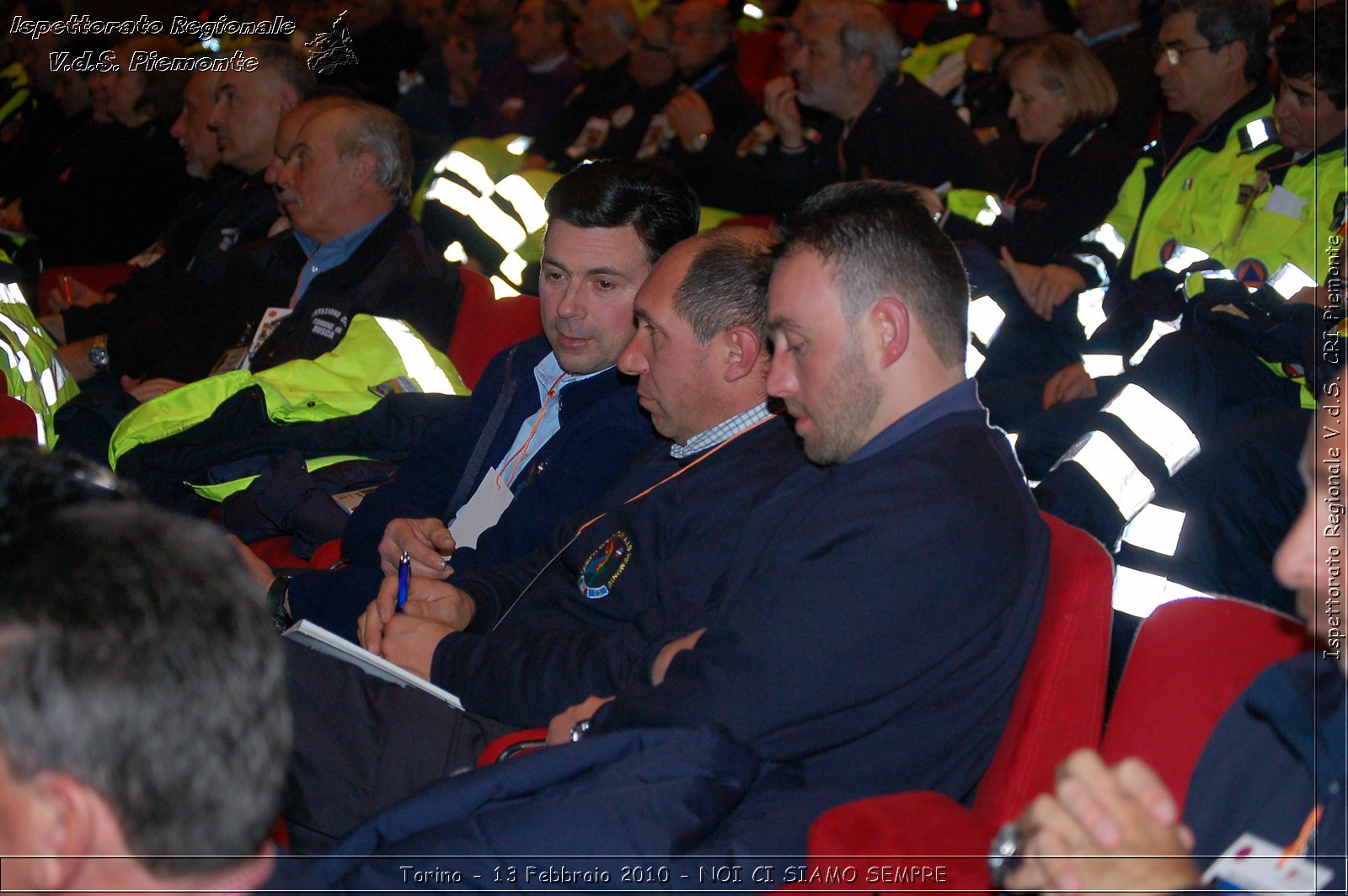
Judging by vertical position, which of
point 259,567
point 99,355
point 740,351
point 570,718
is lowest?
point 99,355

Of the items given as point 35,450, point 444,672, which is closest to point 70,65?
point 444,672

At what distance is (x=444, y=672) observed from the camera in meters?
2.25

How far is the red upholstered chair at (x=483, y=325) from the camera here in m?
3.51

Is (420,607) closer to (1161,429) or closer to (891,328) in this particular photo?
(891,328)

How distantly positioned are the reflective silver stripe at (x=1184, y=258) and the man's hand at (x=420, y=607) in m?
2.42

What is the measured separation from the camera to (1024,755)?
1.62m

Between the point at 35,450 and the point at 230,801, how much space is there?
1.29 ft

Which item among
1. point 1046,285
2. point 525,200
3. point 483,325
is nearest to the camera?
point 483,325

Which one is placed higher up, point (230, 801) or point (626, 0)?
point (626, 0)

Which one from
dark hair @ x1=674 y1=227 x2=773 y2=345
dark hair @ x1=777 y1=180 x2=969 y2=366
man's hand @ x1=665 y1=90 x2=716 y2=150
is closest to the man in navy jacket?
dark hair @ x1=674 y1=227 x2=773 y2=345

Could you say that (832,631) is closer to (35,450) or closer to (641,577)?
(641,577)

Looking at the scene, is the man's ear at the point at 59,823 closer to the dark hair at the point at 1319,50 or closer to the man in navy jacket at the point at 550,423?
the man in navy jacket at the point at 550,423

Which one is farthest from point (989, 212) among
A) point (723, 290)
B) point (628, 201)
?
point (723, 290)

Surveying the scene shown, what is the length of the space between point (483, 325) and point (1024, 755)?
2419 mm
